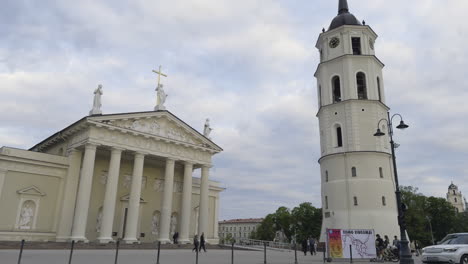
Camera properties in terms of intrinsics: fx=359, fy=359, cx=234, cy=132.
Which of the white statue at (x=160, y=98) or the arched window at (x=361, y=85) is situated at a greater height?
the arched window at (x=361, y=85)

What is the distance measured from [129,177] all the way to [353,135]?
22399 millimetres

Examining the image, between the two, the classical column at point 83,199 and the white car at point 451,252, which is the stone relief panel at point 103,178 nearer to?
the classical column at point 83,199

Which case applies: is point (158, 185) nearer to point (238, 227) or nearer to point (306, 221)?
point (306, 221)

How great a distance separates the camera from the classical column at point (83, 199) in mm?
26361

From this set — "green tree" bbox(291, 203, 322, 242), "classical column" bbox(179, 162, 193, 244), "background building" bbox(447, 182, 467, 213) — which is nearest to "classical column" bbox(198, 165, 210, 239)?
"classical column" bbox(179, 162, 193, 244)

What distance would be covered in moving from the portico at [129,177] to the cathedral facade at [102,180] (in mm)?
77

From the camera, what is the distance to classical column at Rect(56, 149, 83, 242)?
27.5 m

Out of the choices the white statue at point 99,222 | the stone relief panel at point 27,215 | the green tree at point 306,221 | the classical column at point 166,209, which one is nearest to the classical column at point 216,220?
the classical column at point 166,209

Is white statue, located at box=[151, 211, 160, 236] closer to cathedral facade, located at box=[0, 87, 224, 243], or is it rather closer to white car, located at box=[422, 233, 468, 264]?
cathedral facade, located at box=[0, 87, 224, 243]

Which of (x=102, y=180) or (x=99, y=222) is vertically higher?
(x=102, y=180)

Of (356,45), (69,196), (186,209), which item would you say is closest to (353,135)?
(356,45)

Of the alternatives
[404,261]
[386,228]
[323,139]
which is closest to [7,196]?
[404,261]

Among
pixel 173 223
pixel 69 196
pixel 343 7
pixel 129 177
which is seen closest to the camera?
pixel 69 196

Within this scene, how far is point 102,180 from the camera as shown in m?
32.3
